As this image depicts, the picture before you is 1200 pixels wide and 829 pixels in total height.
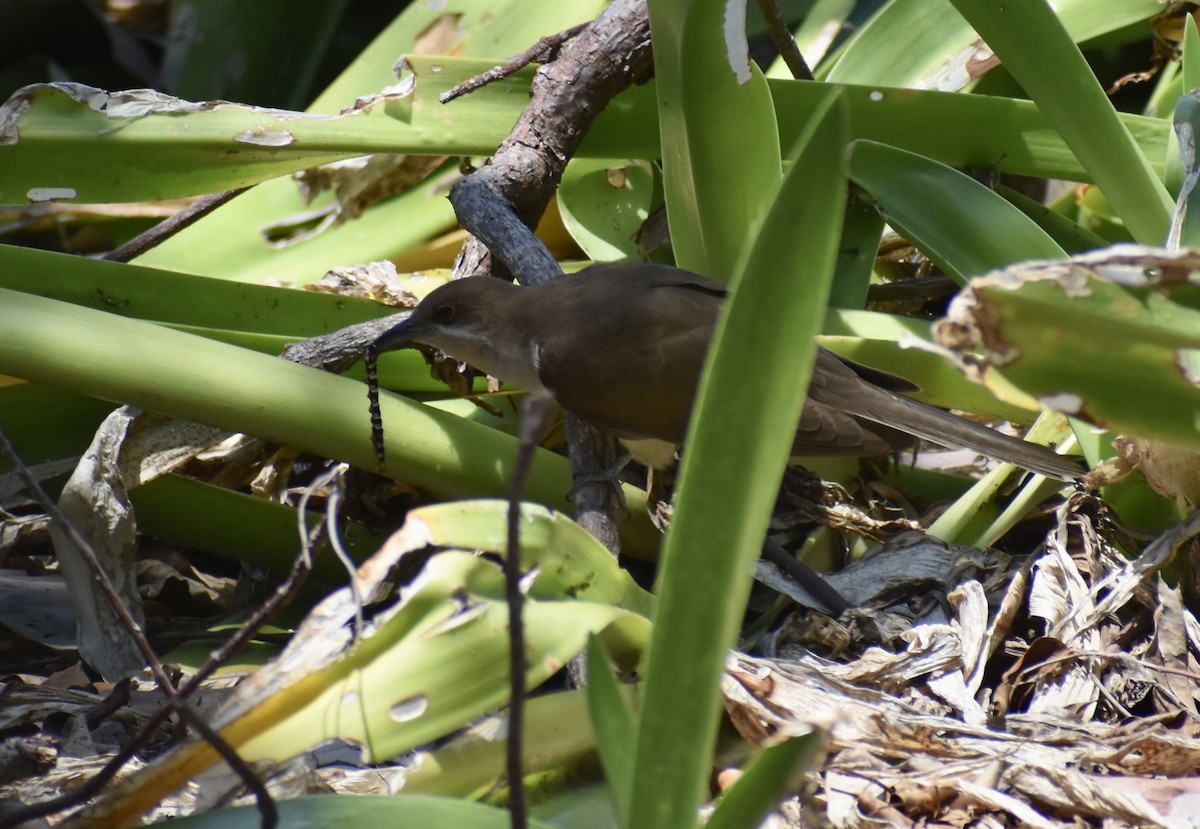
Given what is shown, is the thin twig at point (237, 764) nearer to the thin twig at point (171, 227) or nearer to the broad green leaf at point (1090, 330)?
the broad green leaf at point (1090, 330)

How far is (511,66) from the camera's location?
115 inches

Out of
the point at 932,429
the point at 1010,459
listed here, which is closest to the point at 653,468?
the point at 932,429

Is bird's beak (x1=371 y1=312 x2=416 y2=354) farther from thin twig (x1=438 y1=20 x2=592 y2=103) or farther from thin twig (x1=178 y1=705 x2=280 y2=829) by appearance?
thin twig (x1=178 y1=705 x2=280 y2=829)

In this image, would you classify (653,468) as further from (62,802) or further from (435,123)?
(62,802)

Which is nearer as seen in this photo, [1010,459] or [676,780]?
[676,780]

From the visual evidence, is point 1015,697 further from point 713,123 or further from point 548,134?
point 548,134

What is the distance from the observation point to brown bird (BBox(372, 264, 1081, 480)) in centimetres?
261

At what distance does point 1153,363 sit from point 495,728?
108 centimetres

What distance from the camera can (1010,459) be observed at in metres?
2.35

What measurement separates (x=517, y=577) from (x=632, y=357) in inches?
73.3

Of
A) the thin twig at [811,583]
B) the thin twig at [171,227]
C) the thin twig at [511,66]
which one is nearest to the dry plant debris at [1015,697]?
the thin twig at [811,583]

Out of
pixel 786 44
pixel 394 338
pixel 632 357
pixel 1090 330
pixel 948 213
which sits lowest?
pixel 632 357

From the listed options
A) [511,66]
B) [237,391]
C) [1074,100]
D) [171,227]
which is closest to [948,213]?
[1074,100]

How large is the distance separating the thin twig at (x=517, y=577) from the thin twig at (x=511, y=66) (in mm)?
2024
